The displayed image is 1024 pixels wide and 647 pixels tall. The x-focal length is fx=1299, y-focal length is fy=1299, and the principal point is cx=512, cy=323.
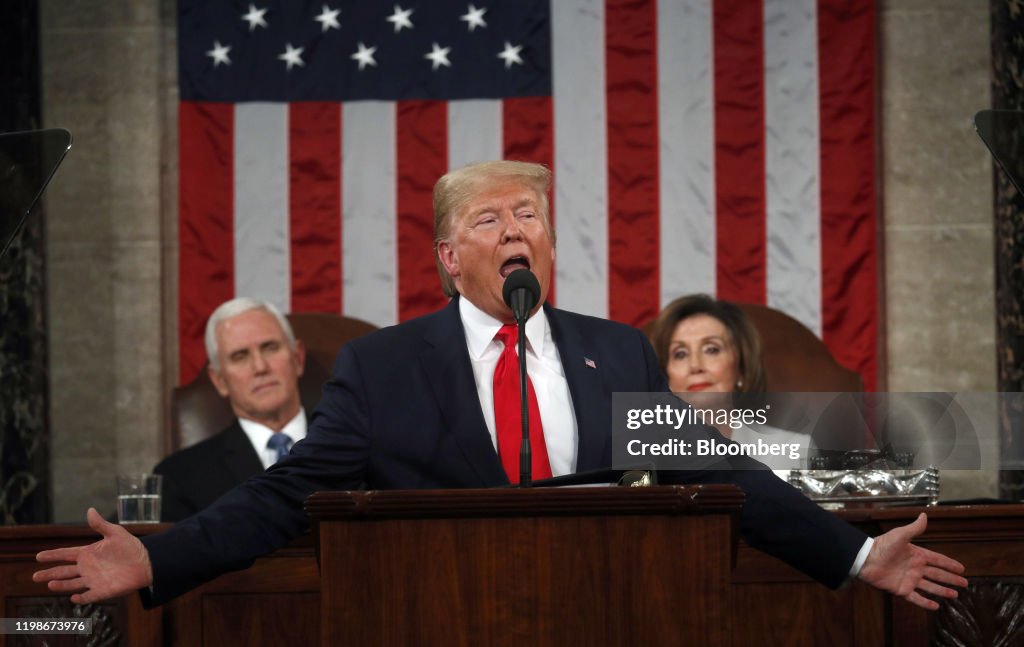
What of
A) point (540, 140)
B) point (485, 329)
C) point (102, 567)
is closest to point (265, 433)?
point (540, 140)

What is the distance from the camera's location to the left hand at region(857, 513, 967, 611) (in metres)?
2.36

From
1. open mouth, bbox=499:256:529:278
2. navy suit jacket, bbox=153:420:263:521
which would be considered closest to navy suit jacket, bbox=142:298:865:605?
open mouth, bbox=499:256:529:278

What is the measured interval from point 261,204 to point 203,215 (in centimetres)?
26

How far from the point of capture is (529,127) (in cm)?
576

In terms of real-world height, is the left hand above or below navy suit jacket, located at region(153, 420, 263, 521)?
below

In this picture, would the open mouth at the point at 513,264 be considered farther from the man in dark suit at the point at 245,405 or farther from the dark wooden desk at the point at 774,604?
the man in dark suit at the point at 245,405

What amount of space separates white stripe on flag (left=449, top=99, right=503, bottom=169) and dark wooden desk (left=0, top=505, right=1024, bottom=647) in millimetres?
3160

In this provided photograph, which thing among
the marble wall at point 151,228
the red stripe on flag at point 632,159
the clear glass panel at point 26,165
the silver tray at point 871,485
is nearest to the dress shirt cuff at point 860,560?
the silver tray at point 871,485

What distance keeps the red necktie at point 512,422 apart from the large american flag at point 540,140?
2.97 meters

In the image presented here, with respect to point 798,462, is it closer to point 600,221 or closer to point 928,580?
point 928,580

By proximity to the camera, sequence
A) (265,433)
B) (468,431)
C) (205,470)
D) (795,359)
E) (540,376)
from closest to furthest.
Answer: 1. (468,431)
2. (540,376)
3. (205,470)
4. (265,433)
5. (795,359)

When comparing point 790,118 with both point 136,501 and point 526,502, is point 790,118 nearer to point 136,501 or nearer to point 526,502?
point 136,501

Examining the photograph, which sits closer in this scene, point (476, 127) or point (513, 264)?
point (513, 264)

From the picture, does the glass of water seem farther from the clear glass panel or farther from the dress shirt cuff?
the dress shirt cuff
